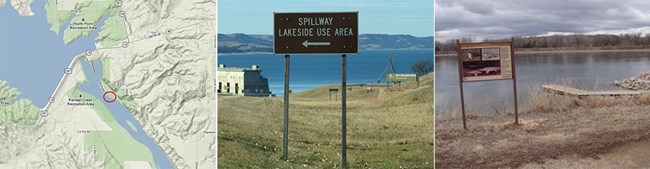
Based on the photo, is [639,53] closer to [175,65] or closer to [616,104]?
[616,104]

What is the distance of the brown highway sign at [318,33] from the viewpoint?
10.6 metres

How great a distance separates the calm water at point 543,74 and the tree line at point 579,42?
115mm

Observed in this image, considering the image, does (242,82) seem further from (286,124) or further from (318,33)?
(318,33)

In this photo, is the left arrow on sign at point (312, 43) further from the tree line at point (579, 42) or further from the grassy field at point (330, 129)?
the tree line at point (579, 42)

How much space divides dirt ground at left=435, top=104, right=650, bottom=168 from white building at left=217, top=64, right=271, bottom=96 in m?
2.75

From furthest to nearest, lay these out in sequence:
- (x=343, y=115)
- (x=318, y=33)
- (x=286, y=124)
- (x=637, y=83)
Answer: (x=286, y=124) → (x=343, y=115) → (x=637, y=83) → (x=318, y=33)

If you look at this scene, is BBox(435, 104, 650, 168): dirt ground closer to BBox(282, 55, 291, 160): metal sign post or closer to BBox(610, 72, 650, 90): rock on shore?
BBox(610, 72, 650, 90): rock on shore

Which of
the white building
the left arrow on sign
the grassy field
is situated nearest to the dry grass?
the grassy field

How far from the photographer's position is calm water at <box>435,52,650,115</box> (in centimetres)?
1082

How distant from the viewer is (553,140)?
1088 cm

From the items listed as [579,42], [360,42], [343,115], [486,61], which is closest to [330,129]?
[343,115]

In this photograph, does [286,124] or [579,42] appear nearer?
[579,42]

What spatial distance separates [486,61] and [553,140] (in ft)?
4.94

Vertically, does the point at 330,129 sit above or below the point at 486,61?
below
